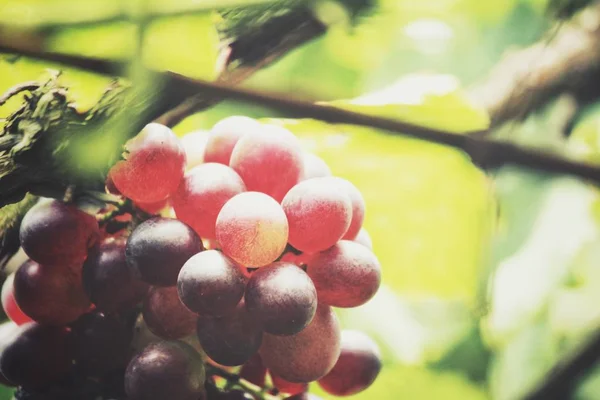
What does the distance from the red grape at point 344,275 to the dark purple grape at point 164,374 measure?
A: 0.38 ft

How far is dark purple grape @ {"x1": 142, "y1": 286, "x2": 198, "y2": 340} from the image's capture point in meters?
0.46

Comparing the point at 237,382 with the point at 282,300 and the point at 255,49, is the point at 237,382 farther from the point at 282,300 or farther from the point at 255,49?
the point at 255,49

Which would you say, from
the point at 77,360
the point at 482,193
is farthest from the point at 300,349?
the point at 482,193

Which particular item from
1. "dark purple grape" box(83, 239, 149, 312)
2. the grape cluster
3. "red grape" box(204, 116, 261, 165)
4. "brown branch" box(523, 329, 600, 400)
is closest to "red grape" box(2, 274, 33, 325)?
the grape cluster

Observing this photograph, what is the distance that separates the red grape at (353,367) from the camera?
545 mm

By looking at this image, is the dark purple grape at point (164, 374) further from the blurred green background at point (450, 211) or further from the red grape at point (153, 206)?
the blurred green background at point (450, 211)

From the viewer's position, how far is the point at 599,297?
75 cm

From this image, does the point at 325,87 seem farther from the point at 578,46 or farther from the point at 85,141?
the point at 85,141

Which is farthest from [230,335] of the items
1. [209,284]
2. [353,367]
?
[353,367]

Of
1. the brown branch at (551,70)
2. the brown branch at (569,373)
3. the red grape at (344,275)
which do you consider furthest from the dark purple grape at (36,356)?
the brown branch at (551,70)

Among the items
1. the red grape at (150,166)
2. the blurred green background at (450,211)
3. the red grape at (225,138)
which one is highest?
the red grape at (150,166)

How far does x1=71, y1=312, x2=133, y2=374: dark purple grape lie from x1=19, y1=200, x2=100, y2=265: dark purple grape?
0.06 m

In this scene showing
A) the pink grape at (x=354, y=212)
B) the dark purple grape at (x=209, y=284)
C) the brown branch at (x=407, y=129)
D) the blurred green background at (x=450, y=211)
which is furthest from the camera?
the blurred green background at (x=450, y=211)

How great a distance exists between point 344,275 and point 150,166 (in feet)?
0.56
